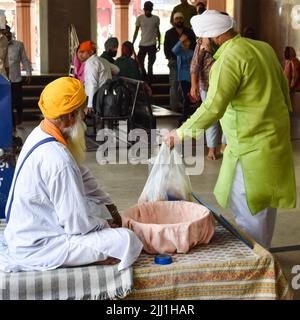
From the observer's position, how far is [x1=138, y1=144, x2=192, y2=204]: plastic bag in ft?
13.0

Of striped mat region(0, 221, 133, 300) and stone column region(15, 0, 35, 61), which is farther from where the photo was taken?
stone column region(15, 0, 35, 61)

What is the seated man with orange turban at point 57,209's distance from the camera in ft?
10.1

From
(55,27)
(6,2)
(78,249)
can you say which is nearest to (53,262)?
(78,249)

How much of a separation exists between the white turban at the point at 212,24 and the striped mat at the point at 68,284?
1688 millimetres

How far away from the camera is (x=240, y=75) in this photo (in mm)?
4023

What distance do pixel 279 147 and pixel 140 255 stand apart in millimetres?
1267

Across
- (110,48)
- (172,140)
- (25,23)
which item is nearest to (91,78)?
(110,48)

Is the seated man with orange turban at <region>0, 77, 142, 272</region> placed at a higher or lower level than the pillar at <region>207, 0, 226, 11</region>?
lower

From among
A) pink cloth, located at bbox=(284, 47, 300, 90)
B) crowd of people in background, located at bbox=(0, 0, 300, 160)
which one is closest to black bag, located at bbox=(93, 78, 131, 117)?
crowd of people in background, located at bbox=(0, 0, 300, 160)

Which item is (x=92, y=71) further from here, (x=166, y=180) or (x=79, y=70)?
(x=166, y=180)

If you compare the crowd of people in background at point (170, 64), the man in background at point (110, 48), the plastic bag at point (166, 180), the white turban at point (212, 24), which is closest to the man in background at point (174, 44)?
the crowd of people in background at point (170, 64)

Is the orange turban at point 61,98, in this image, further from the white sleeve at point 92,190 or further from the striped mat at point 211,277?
the striped mat at point 211,277

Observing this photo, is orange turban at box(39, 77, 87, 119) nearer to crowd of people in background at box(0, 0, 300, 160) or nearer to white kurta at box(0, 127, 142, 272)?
white kurta at box(0, 127, 142, 272)

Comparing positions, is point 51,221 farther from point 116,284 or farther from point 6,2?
point 6,2
